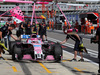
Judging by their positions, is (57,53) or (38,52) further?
(57,53)

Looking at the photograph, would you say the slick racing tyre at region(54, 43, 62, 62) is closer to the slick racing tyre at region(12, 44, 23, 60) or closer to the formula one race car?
the formula one race car

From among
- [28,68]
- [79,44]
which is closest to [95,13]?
[79,44]

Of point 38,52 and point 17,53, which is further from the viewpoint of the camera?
point 17,53

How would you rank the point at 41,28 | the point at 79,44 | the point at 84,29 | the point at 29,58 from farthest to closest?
the point at 84,29, the point at 41,28, the point at 79,44, the point at 29,58

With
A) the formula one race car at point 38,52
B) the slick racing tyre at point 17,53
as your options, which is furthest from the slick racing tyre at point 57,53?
the slick racing tyre at point 17,53

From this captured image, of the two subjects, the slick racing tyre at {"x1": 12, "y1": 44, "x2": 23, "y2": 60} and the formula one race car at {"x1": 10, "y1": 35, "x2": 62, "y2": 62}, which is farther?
the slick racing tyre at {"x1": 12, "y1": 44, "x2": 23, "y2": 60}

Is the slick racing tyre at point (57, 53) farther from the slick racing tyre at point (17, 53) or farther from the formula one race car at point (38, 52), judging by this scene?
the slick racing tyre at point (17, 53)

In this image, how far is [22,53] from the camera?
12.6m

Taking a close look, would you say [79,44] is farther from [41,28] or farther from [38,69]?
[41,28]

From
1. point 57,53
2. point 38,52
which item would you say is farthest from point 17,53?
point 57,53

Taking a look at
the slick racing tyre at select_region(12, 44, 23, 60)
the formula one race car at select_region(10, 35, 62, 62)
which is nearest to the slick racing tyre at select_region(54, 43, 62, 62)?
the formula one race car at select_region(10, 35, 62, 62)

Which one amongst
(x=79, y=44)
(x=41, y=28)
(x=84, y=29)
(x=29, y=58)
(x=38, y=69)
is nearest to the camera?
(x=38, y=69)

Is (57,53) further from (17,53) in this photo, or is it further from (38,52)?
(17,53)

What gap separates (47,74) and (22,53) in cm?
322
